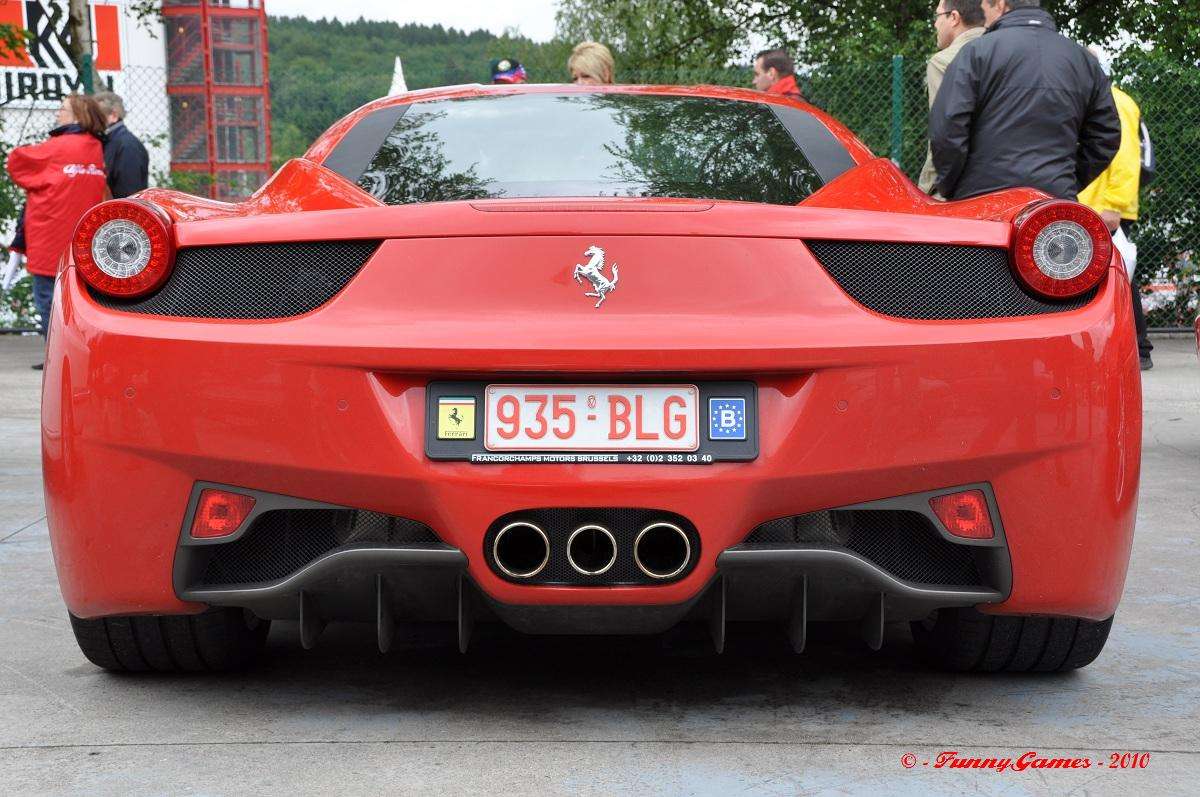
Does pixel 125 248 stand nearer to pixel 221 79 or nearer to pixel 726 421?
pixel 726 421

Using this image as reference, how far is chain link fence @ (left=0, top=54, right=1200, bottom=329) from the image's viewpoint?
12.1 m

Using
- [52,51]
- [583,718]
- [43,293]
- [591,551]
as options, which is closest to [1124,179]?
[583,718]

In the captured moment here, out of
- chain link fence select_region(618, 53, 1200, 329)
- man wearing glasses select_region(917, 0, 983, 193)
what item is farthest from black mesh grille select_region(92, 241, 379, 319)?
chain link fence select_region(618, 53, 1200, 329)

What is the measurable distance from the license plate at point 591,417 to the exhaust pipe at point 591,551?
160mm

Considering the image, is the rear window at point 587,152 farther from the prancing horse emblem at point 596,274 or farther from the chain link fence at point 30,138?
the chain link fence at point 30,138

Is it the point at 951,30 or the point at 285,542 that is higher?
the point at 951,30

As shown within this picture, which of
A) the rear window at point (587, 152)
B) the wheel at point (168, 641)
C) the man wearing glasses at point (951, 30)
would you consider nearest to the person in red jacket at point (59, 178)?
the man wearing glasses at point (951, 30)

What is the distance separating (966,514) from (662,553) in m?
0.55

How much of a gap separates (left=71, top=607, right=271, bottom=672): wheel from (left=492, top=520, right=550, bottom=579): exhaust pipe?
0.69m

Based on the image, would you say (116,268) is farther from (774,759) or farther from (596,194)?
(774,759)

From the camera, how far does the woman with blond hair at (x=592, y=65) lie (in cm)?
716

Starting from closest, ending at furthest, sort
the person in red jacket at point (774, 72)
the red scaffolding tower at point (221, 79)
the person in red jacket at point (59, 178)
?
the person in red jacket at point (774, 72)
the person in red jacket at point (59, 178)
the red scaffolding tower at point (221, 79)

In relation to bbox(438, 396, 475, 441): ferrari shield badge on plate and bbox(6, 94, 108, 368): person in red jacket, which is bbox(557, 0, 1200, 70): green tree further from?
bbox(438, 396, 475, 441): ferrari shield badge on plate

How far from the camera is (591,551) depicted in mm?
2752
